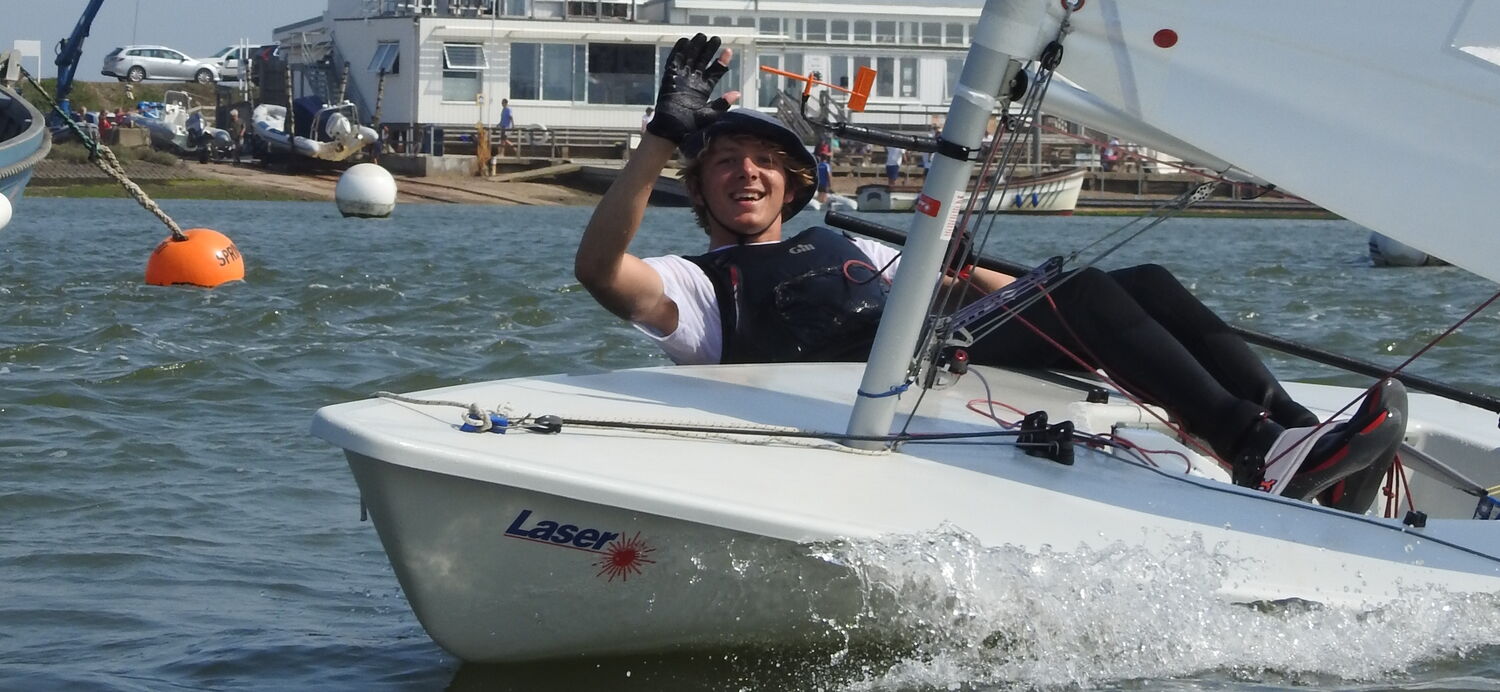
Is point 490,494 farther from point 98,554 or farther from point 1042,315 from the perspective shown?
point 98,554

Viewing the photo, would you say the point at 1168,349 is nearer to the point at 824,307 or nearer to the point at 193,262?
the point at 824,307

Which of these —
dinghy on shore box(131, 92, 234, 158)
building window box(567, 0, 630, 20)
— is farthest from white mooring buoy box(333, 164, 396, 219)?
building window box(567, 0, 630, 20)

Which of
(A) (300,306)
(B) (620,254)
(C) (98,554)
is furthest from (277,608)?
(A) (300,306)

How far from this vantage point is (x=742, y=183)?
3.88 m

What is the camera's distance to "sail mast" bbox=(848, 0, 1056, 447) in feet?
10.0

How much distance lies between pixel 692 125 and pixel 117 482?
263cm

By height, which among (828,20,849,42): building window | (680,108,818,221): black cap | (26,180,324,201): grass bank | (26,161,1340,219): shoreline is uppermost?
(828,20,849,42): building window

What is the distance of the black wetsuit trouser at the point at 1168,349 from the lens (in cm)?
351

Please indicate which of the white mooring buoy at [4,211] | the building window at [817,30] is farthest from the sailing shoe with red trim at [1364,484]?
the building window at [817,30]

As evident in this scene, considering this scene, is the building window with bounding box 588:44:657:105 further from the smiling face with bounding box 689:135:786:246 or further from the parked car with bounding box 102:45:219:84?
the smiling face with bounding box 689:135:786:246

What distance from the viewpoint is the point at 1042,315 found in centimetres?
387

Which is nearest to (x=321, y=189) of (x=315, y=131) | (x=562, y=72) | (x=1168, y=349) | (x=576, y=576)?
(x=315, y=131)

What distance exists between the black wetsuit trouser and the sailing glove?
935mm

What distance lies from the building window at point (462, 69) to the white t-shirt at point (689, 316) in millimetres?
31181
